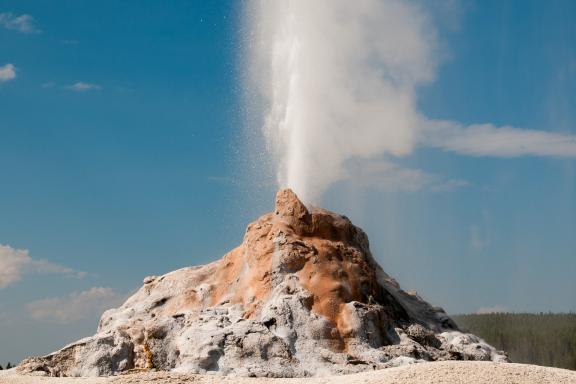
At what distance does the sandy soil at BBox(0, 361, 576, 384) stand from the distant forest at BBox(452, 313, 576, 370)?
25511mm

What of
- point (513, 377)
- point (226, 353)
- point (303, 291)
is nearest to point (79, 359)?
point (226, 353)

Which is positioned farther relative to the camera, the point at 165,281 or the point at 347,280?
the point at 165,281

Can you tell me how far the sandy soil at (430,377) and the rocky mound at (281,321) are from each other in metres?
1.14

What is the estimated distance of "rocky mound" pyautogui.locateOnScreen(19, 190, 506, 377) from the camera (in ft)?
71.9

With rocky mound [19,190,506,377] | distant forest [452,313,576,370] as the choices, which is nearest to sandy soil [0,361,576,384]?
rocky mound [19,190,506,377]

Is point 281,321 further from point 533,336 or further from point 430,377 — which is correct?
point 533,336

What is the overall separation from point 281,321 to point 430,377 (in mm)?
5344

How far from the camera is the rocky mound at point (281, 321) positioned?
71.9 ft

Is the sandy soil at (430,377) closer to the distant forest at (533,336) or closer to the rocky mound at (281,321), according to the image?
the rocky mound at (281,321)

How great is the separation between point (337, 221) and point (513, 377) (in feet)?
29.2

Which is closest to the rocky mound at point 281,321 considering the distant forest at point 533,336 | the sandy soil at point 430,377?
the sandy soil at point 430,377

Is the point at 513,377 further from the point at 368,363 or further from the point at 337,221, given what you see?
the point at 337,221

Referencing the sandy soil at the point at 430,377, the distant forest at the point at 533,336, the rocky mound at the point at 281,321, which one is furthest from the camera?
the distant forest at the point at 533,336

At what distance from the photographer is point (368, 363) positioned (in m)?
21.9
